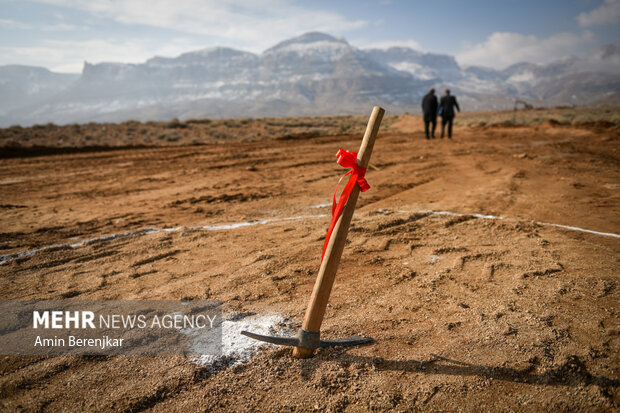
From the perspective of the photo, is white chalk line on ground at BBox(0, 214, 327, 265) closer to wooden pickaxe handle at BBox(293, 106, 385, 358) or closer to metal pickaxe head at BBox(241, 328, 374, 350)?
metal pickaxe head at BBox(241, 328, 374, 350)

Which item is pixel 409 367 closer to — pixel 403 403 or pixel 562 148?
pixel 403 403

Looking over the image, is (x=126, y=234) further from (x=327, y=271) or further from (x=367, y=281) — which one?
(x=327, y=271)

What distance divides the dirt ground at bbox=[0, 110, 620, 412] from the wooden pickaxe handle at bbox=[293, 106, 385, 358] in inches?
14.7

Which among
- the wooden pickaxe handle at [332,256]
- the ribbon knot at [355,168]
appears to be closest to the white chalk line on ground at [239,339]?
the wooden pickaxe handle at [332,256]

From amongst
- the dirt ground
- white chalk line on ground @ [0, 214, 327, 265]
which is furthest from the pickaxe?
white chalk line on ground @ [0, 214, 327, 265]

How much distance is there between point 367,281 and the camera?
3256 millimetres

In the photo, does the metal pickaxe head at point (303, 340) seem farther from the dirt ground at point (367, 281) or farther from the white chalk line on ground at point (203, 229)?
the white chalk line on ground at point (203, 229)

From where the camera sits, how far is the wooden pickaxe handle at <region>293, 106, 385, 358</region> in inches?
84.0

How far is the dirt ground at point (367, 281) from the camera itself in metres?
2.03

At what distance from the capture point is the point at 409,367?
2.20 metres

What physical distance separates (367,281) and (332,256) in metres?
1.27

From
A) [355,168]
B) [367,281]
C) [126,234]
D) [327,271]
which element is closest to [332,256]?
[327,271]

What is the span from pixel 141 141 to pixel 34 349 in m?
15.8


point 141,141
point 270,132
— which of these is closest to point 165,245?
point 141,141
